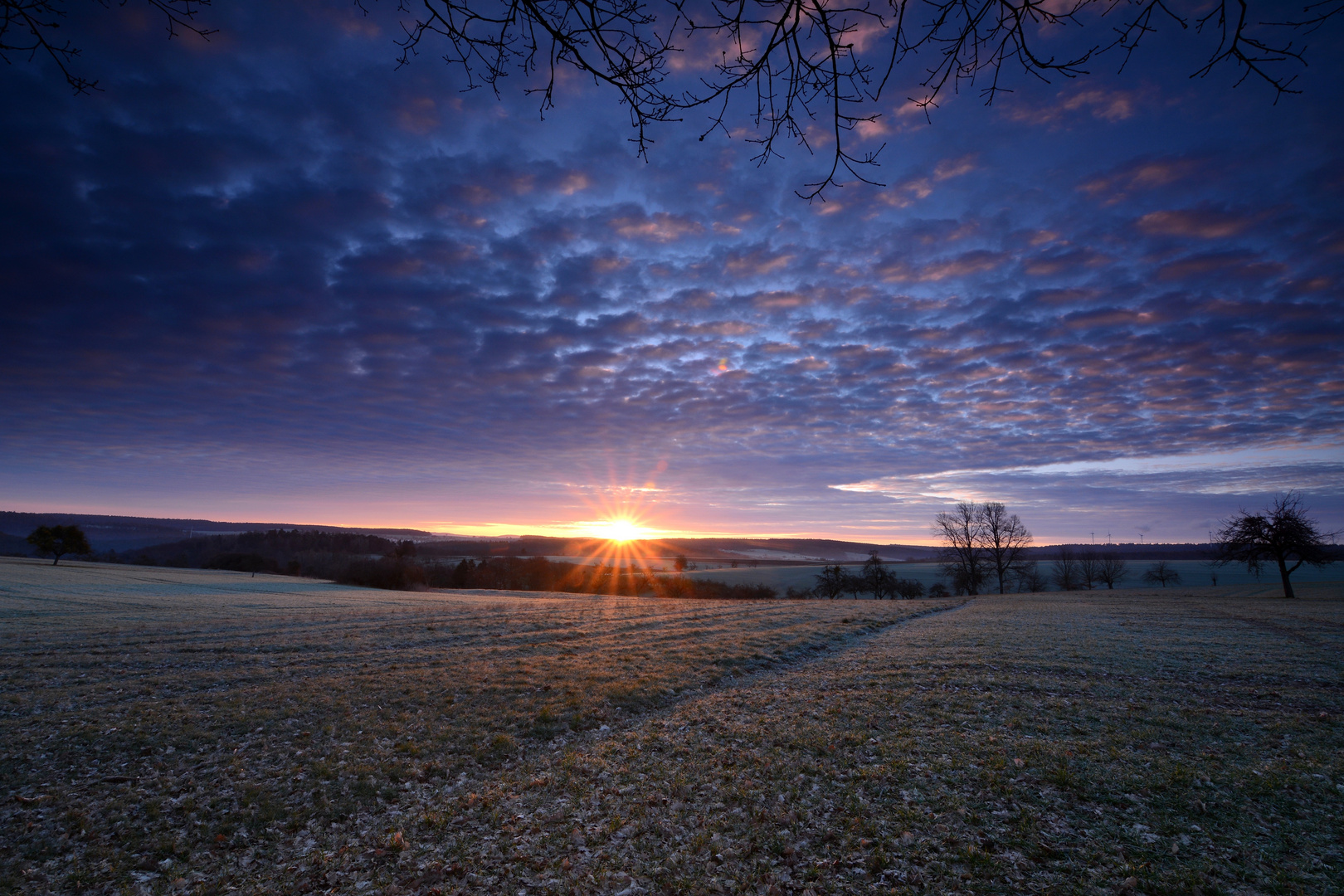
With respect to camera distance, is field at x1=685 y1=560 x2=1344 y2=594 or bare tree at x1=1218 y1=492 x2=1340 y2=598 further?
field at x1=685 y1=560 x2=1344 y2=594

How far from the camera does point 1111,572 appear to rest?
364 feet

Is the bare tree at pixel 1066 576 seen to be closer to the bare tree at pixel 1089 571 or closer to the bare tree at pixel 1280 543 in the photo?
the bare tree at pixel 1089 571

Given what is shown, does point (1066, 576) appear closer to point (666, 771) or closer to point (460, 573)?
point (460, 573)

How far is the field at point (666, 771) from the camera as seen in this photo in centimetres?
629

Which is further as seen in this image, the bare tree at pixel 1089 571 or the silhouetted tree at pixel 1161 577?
the silhouetted tree at pixel 1161 577

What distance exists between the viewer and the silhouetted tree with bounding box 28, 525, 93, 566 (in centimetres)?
7756

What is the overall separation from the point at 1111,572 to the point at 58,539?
18420 cm

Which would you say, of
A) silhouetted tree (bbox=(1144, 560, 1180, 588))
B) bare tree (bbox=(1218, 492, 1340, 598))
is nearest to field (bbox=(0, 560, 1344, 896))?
bare tree (bbox=(1218, 492, 1340, 598))

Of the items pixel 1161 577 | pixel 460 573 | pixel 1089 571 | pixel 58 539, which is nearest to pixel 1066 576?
pixel 1089 571

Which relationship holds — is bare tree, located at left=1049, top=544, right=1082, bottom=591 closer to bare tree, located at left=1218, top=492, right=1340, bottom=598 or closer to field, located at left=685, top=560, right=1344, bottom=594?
field, located at left=685, top=560, right=1344, bottom=594

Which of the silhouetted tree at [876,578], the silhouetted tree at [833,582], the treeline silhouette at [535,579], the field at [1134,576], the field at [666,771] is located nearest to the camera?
the field at [666,771]

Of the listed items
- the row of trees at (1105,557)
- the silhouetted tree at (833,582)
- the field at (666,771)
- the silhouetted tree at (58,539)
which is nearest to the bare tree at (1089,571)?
the row of trees at (1105,557)

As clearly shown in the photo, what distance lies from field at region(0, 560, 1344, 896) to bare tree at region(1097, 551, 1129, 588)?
372ft

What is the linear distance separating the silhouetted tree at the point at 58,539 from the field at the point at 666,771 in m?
87.9
